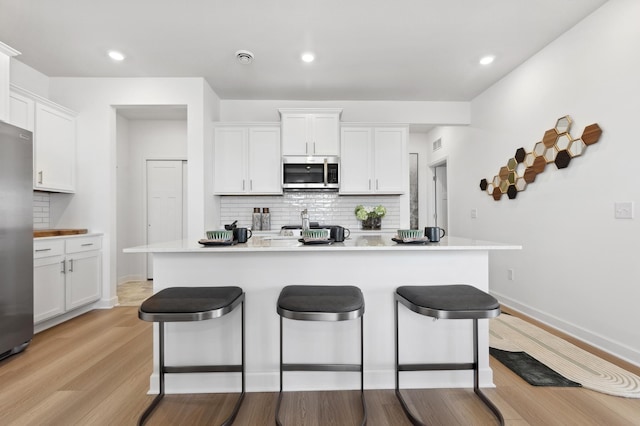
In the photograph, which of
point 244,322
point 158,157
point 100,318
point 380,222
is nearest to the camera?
point 244,322

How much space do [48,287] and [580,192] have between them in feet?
16.7

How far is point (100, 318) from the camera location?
3.35m

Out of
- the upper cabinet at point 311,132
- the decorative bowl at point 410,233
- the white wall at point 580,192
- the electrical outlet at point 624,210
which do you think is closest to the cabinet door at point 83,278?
the upper cabinet at point 311,132

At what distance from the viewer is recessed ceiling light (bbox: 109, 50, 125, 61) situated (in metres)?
3.13

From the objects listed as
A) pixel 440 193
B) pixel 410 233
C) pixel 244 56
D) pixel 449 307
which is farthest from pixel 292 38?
pixel 440 193

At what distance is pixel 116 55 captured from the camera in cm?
319

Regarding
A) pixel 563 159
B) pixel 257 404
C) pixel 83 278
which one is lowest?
pixel 257 404

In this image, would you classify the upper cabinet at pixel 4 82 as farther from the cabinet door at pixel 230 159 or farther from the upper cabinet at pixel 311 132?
the upper cabinet at pixel 311 132

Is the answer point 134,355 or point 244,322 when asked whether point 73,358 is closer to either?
point 134,355

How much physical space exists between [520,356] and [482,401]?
0.83m

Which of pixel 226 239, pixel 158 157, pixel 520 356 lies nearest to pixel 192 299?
pixel 226 239

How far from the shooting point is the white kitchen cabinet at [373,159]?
4.23m

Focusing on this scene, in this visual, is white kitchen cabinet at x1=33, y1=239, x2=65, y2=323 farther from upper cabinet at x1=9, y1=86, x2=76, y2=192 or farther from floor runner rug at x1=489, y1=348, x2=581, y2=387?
floor runner rug at x1=489, y1=348, x2=581, y2=387

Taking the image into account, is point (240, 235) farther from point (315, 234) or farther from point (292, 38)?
point (292, 38)
